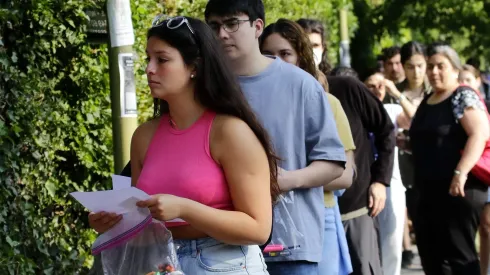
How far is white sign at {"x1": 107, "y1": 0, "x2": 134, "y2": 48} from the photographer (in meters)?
6.62

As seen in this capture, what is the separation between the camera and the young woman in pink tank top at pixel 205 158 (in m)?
3.77

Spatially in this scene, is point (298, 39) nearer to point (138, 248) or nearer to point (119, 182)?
point (119, 182)

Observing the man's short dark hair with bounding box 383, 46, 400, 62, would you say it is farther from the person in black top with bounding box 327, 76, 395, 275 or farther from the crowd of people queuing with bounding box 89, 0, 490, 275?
the person in black top with bounding box 327, 76, 395, 275

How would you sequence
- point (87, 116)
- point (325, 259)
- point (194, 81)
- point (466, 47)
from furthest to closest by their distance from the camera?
point (466, 47) < point (87, 116) < point (325, 259) < point (194, 81)

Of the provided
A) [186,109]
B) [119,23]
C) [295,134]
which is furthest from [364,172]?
[186,109]

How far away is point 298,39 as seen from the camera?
5.83 meters

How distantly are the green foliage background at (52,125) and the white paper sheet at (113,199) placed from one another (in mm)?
2308

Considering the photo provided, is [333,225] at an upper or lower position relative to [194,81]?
lower

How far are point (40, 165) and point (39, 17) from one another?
0.87 m

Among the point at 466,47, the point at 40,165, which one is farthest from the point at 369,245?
the point at 466,47

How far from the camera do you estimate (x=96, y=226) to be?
12.5ft

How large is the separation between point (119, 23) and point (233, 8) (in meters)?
1.87

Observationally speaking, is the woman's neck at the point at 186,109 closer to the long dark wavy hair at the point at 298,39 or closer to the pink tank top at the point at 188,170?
the pink tank top at the point at 188,170

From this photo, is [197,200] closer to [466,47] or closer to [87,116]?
[87,116]
